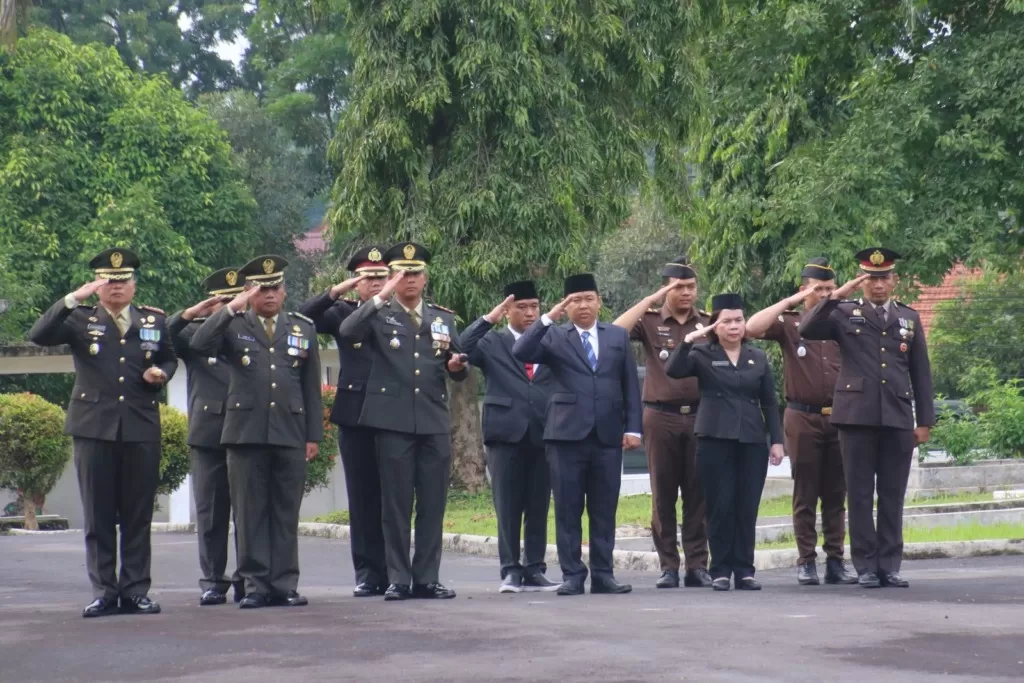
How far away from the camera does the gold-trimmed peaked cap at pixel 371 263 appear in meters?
11.4

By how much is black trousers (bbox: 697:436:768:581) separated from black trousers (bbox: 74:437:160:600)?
3503mm

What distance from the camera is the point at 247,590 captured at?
1105cm

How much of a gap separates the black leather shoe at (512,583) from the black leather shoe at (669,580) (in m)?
0.92

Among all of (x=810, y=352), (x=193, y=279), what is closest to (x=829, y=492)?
(x=810, y=352)

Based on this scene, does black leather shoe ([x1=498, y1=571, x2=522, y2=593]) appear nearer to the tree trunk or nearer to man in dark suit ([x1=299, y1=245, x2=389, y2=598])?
man in dark suit ([x1=299, y1=245, x2=389, y2=598])

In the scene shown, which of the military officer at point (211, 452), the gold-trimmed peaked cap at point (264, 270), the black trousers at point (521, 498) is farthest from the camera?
the black trousers at point (521, 498)

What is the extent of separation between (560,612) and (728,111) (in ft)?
44.3

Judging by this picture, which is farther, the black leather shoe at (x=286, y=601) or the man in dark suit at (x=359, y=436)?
the man in dark suit at (x=359, y=436)

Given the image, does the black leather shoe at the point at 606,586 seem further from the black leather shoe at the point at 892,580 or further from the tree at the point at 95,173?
the tree at the point at 95,173

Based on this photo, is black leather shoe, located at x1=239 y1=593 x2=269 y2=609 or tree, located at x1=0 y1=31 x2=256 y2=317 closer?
black leather shoe, located at x1=239 y1=593 x2=269 y2=609

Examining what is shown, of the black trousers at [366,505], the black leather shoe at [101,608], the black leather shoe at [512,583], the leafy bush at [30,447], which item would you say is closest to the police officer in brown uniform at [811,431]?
the black leather shoe at [512,583]

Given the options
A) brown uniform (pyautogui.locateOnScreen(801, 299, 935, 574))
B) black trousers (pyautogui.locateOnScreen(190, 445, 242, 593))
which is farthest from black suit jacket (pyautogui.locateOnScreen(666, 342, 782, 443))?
black trousers (pyautogui.locateOnScreen(190, 445, 242, 593))

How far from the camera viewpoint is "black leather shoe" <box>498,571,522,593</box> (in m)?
11.7

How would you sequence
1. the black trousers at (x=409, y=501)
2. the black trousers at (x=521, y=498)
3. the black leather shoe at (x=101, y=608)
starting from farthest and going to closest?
the black trousers at (x=521, y=498)
the black trousers at (x=409, y=501)
the black leather shoe at (x=101, y=608)
